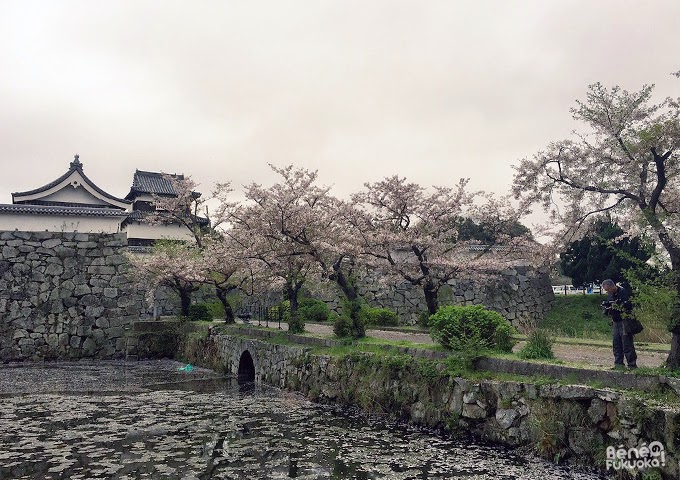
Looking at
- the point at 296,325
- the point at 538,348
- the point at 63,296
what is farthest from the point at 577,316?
the point at 63,296

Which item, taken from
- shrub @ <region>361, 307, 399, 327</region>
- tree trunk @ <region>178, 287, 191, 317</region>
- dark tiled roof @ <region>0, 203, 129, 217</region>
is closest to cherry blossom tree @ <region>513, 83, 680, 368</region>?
shrub @ <region>361, 307, 399, 327</region>

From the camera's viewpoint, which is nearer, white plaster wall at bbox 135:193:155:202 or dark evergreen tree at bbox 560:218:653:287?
dark evergreen tree at bbox 560:218:653:287

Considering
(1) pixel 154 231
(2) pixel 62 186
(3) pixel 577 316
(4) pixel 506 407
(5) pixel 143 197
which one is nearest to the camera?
(4) pixel 506 407

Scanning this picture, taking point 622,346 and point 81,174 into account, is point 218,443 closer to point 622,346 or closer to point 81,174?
point 622,346

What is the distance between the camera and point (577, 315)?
103 ft

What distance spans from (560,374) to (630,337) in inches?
53.1

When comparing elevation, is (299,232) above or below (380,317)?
above

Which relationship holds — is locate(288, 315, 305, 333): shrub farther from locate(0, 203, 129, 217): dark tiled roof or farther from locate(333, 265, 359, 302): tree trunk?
locate(0, 203, 129, 217): dark tiled roof

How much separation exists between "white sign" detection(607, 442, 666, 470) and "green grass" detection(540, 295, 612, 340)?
68.3 ft

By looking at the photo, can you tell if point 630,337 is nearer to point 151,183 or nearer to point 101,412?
point 101,412

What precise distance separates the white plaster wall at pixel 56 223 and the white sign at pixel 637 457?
121 feet

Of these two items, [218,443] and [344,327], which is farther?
[344,327]

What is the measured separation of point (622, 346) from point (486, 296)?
23325mm

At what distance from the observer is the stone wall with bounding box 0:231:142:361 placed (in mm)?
25203
